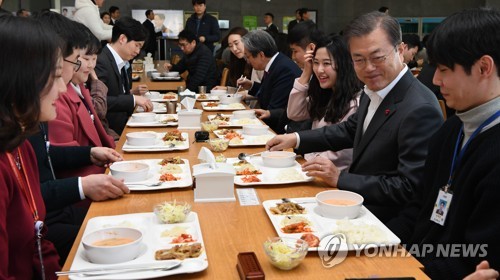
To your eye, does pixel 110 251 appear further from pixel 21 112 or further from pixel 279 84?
pixel 279 84

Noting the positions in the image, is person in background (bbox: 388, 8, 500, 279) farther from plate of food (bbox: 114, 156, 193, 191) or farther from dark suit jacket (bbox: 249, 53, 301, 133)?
dark suit jacket (bbox: 249, 53, 301, 133)

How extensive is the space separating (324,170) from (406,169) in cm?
32

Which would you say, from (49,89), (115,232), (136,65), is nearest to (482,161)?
(115,232)

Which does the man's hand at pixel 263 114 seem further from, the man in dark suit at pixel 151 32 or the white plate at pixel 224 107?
the man in dark suit at pixel 151 32

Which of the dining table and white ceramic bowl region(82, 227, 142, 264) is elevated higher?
white ceramic bowl region(82, 227, 142, 264)

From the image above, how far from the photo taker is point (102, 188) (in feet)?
6.34

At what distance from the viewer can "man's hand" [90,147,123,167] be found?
2.54 metres

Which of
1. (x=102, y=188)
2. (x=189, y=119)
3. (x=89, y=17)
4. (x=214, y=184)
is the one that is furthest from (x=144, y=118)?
(x=89, y=17)

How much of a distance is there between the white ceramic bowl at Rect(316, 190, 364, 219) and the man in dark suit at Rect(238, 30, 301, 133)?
2463 millimetres

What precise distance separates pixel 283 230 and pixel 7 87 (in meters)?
0.89

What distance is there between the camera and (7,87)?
1340 millimetres

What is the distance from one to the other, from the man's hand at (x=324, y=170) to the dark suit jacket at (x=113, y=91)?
246 cm

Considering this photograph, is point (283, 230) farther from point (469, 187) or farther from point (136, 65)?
point (136, 65)

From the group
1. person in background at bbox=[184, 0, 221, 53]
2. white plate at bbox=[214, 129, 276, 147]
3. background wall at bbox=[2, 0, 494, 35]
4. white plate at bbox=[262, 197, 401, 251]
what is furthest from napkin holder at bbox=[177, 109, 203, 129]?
background wall at bbox=[2, 0, 494, 35]
